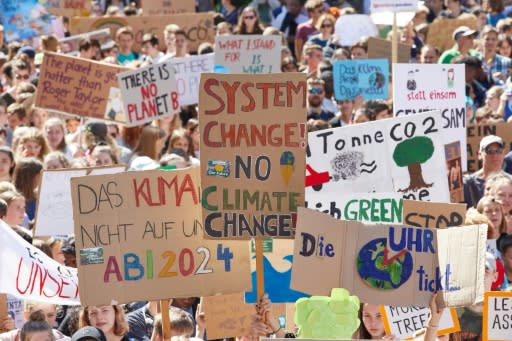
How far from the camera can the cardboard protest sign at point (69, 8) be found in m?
20.8

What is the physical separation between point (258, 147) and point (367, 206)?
3.70ft

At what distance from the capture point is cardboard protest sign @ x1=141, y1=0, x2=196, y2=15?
21.1 meters

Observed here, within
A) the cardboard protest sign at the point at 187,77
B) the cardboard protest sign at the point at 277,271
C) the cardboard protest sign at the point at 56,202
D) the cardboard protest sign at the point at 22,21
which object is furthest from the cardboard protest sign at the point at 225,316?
the cardboard protest sign at the point at 22,21

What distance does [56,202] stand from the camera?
1106 cm

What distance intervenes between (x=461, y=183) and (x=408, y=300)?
3.31 metres

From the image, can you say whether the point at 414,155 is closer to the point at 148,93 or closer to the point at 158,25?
the point at 148,93

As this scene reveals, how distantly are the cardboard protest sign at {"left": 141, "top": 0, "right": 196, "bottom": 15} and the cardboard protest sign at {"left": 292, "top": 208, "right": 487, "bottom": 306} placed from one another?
13.3 metres

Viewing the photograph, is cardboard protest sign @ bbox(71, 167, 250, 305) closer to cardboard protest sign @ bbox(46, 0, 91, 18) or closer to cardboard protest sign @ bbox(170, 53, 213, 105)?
cardboard protest sign @ bbox(170, 53, 213, 105)

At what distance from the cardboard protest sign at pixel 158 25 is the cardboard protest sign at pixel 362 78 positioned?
Answer: 14.5 feet

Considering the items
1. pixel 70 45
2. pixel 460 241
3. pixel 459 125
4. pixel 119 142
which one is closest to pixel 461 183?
pixel 459 125

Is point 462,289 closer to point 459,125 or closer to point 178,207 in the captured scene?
point 178,207

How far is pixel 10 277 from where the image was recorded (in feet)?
29.2

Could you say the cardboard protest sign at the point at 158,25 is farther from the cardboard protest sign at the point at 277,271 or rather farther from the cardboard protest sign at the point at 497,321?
the cardboard protest sign at the point at 497,321

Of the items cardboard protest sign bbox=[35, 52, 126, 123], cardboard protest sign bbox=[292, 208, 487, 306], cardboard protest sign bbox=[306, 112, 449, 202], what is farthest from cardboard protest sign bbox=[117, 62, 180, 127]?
cardboard protest sign bbox=[292, 208, 487, 306]
